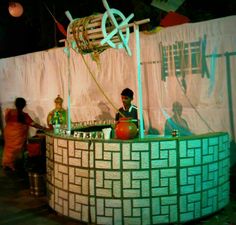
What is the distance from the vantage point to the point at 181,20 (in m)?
Answer: 7.96

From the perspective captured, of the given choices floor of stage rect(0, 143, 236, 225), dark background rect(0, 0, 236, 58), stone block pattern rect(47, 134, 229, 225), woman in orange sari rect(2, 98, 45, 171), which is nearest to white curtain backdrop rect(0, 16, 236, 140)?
stone block pattern rect(47, 134, 229, 225)

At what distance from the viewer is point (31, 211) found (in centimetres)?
598

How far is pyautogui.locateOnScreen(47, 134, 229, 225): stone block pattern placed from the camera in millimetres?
4914

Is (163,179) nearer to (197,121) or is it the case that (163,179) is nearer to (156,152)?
(156,152)

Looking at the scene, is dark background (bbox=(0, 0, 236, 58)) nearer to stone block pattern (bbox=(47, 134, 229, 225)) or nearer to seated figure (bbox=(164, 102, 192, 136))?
seated figure (bbox=(164, 102, 192, 136))

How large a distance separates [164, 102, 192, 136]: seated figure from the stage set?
0.10 feet

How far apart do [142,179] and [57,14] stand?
40.5 feet

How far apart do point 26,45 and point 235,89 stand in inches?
632

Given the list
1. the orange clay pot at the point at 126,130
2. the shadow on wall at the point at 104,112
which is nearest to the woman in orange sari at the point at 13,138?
the shadow on wall at the point at 104,112

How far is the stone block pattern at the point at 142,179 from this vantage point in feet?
16.1

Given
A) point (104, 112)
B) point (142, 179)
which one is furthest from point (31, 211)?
point (104, 112)

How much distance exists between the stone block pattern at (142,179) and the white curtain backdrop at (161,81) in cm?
119

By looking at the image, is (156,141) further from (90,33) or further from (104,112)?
(104,112)

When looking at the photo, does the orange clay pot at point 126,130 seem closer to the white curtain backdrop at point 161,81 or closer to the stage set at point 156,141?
the stage set at point 156,141
